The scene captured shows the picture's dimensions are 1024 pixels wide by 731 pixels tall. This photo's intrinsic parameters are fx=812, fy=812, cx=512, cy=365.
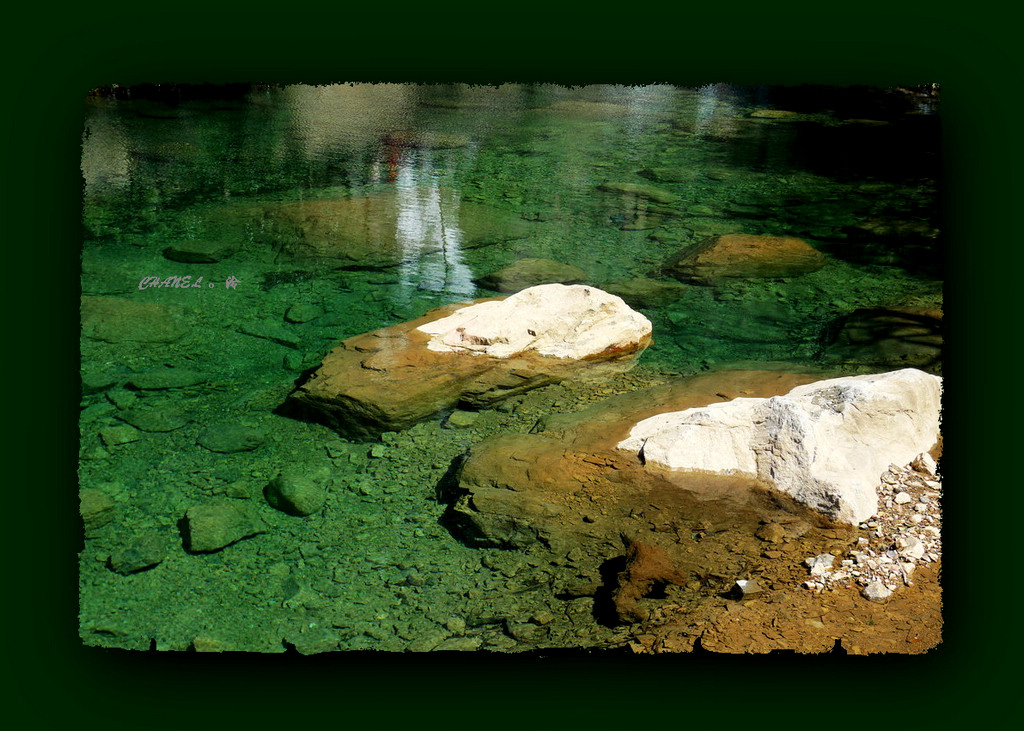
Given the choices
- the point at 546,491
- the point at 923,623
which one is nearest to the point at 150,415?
the point at 546,491

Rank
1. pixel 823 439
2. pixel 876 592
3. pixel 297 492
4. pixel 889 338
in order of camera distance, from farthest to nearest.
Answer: pixel 889 338 → pixel 297 492 → pixel 823 439 → pixel 876 592

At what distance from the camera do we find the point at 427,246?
3.19 metres

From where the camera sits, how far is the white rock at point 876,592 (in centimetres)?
198

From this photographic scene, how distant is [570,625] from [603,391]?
1.04 m

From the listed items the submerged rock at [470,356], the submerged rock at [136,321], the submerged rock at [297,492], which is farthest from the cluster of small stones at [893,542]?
the submerged rock at [136,321]

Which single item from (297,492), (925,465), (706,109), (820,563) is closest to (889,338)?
(925,465)

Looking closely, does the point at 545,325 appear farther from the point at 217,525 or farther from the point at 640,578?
the point at 217,525

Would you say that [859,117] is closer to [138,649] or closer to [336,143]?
[336,143]

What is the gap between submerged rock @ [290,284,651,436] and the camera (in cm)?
272

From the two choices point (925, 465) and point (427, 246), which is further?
point (427, 246)

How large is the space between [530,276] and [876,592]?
5.65ft

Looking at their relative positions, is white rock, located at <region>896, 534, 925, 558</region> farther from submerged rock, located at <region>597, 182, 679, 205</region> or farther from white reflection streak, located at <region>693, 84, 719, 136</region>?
submerged rock, located at <region>597, 182, 679, 205</region>

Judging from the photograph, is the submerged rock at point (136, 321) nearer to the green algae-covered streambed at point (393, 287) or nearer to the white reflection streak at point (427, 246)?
the green algae-covered streambed at point (393, 287)

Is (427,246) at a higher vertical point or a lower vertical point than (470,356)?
higher
